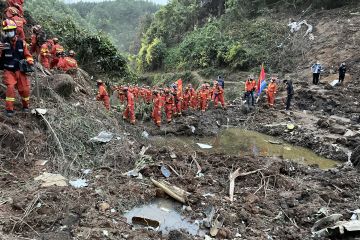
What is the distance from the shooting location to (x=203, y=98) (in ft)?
56.4

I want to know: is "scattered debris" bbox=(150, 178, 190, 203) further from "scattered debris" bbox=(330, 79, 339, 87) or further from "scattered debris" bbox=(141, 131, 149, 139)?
"scattered debris" bbox=(330, 79, 339, 87)

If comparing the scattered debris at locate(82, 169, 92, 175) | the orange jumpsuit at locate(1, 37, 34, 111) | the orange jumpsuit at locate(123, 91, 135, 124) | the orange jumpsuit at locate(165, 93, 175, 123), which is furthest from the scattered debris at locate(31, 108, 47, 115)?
the orange jumpsuit at locate(165, 93, 175, 123)

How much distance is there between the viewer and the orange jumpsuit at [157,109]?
45.1 feet

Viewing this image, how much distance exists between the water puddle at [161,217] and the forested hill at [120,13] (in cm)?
8513

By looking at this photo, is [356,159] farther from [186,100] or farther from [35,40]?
[35,40]

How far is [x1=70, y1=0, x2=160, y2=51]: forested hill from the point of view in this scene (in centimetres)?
9244

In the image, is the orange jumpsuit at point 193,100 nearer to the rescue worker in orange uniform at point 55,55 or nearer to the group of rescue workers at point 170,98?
the group of rescue workers at point 170,98

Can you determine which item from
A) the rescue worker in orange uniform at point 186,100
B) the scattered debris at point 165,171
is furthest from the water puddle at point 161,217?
the rescue worker in orange uniform at point 186,100

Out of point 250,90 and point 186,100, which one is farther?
point 186,100

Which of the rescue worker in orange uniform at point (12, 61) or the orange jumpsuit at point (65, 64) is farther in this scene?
the orange jumpsuit at point (65, 64)

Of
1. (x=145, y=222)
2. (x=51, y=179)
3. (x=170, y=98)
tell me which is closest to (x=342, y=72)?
(x=170, y=98)

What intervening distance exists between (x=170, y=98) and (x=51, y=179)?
853 cm

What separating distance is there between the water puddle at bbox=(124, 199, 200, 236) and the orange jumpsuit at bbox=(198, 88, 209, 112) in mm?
10287

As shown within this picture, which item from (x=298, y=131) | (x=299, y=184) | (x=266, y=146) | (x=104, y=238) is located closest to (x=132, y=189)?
(x=104, y=238)
